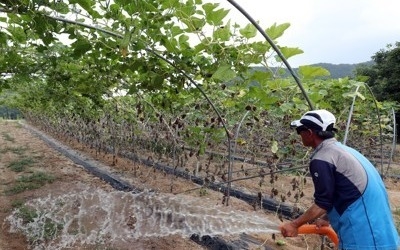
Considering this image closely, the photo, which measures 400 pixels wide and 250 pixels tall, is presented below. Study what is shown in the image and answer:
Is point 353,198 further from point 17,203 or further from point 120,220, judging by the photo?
point 17,203

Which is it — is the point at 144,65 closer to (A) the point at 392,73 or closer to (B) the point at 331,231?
(B) the point at 331,231

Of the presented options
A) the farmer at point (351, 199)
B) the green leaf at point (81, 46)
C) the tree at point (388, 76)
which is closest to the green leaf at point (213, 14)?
the farmer at point (351, 199)

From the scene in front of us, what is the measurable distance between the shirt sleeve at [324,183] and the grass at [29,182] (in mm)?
6290

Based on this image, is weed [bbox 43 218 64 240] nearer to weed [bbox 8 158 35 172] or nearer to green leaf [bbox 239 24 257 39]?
green leaf [bbox 239 24 257 39]

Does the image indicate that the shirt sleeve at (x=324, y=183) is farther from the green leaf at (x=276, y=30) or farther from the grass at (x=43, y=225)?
the grass at (x=43, y=225)

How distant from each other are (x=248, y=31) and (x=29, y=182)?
6971 mm

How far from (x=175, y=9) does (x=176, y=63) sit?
2.70 ft

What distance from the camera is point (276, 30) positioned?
1.99 meters

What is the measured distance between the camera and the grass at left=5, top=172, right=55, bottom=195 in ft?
23.0

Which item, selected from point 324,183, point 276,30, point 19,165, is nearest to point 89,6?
point 276,30

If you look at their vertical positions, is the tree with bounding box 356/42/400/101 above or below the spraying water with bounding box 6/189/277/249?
above

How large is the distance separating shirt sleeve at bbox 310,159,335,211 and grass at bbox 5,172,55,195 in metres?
6.29

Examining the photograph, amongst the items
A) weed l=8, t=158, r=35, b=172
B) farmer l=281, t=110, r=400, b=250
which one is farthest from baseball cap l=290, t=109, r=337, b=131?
weed l=8, t=158, r=35, b=172

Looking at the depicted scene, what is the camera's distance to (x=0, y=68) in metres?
4.76
